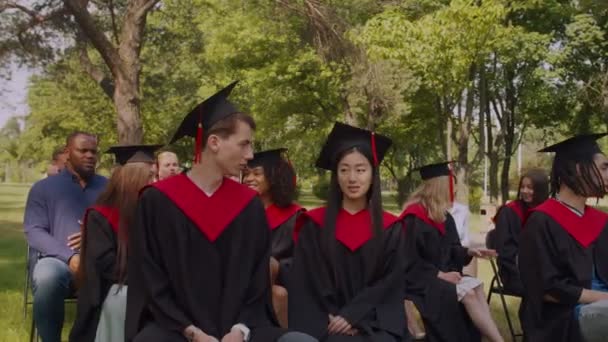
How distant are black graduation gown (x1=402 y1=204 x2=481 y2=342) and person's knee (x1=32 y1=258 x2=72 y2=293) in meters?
2.68

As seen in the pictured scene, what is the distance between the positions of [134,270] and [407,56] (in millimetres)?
14463

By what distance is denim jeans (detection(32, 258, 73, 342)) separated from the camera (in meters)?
5.27

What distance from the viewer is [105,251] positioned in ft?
14.7

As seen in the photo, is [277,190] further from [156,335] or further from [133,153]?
[156,335]

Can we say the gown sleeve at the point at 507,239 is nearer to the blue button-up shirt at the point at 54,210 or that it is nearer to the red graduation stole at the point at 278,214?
the red graduation stole at the point at 278,214

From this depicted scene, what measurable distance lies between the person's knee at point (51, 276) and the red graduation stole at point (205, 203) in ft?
6.96

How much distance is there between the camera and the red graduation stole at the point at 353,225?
450 cm

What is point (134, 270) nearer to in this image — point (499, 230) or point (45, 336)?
point (45, 336)

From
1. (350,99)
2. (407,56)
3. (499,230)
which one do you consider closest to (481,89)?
(350,99)

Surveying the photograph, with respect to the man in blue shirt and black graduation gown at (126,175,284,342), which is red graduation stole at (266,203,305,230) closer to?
the man in blue shirt

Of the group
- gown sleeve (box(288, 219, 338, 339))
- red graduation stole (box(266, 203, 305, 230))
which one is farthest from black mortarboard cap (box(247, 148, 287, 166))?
gown sleeve (box(288, 219, 338, 339))

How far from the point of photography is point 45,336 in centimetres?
525

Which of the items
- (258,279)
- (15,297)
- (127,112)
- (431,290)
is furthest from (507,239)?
(127,112)

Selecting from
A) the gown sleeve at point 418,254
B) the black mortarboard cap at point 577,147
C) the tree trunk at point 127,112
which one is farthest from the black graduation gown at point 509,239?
the tree trunk at point 127,112
